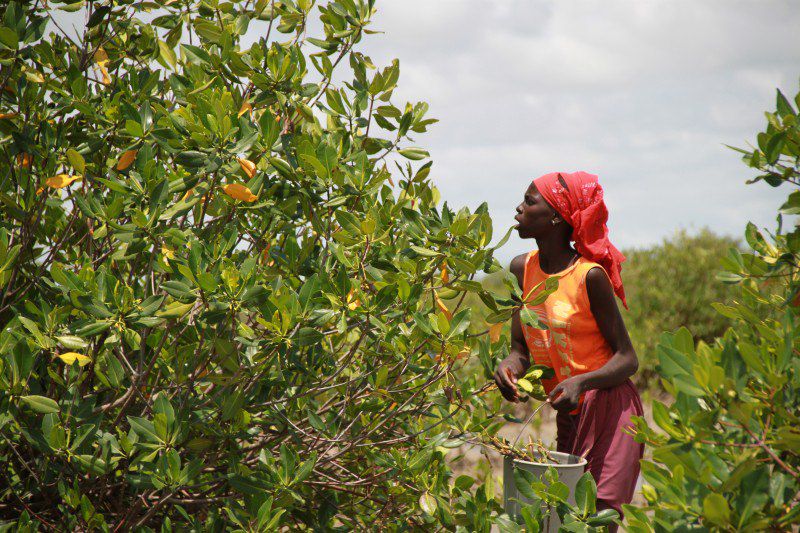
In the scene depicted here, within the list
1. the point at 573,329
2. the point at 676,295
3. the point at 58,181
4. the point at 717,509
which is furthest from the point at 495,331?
the point at 676,295

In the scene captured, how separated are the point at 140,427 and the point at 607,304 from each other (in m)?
1.83

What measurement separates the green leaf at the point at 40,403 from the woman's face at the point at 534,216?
1969mm

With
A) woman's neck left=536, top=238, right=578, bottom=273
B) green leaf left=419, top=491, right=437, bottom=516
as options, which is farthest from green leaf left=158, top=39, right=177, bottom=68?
green leaf left=419, top=491, right=437, bottom=516

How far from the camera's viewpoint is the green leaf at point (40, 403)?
248cm

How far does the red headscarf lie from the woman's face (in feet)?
0.09

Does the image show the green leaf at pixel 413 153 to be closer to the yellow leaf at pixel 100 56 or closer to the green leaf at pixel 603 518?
the yellow leaf at pixel 100 56

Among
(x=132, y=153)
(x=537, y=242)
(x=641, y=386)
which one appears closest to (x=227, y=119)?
(x=132, y=153)

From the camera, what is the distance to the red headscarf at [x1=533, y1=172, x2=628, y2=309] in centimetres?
302

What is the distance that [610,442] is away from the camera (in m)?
2.94

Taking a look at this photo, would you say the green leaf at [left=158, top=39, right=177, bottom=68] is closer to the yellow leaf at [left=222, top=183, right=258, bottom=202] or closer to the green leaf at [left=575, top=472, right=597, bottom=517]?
the yellow leaf at [left=222, top=183, right=258, bottom=202]

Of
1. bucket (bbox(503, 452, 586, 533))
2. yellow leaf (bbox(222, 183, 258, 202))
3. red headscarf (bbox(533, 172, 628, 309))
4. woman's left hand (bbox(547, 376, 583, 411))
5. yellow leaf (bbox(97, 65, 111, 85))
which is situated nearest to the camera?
bucket (bbox(503, 452, 586, 533))

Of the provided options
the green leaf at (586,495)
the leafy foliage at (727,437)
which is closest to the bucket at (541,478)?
the green leaf at (586,495)

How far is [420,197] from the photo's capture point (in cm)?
302

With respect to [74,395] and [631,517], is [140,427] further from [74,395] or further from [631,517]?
[631,517]
